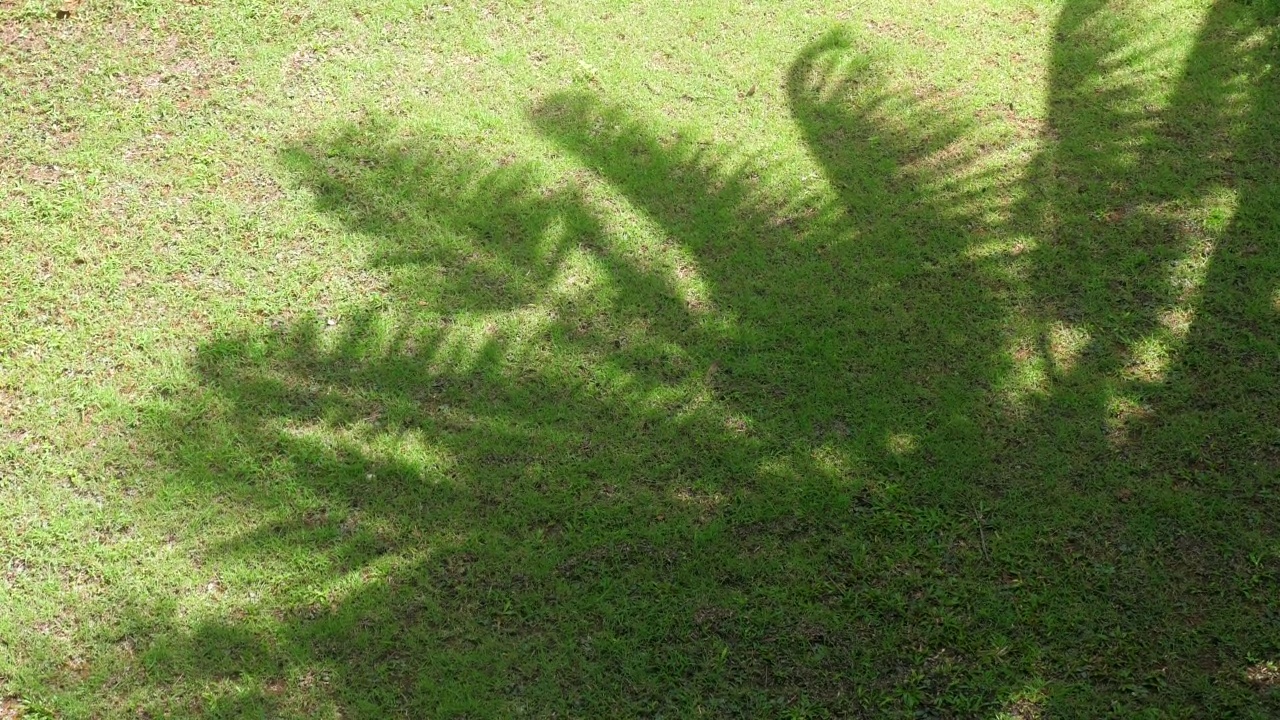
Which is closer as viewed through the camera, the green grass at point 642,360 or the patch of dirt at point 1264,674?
the patch of dirt at point 1264,674

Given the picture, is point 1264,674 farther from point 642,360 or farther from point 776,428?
point 642,360

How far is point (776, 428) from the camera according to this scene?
5020mm

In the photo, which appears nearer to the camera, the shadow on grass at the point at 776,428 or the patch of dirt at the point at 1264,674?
the patch of dirt at the point at 1264,674

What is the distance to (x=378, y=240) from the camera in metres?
5.95

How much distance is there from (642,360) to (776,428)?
80cm

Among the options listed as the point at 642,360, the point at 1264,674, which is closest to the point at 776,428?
the point at 642,360

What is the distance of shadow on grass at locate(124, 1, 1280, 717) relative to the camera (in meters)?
4.26

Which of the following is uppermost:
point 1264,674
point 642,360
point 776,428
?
point 642,360

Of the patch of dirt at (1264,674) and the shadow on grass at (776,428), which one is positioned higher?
the shadow on grass at (776,428)

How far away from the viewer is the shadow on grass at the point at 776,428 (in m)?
4.26

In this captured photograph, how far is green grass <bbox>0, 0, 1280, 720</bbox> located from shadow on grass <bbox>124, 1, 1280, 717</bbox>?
21 millimetres

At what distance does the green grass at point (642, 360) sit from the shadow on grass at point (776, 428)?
0.02 meters

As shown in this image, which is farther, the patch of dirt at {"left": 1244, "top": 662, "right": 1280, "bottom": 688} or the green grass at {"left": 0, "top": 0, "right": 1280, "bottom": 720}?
the green grass at {"left": 0, "top": 0, "right": 1280, "bottom": 720}

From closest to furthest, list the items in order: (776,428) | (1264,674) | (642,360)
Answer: (1264,674)
(776,428)
(642,360)
